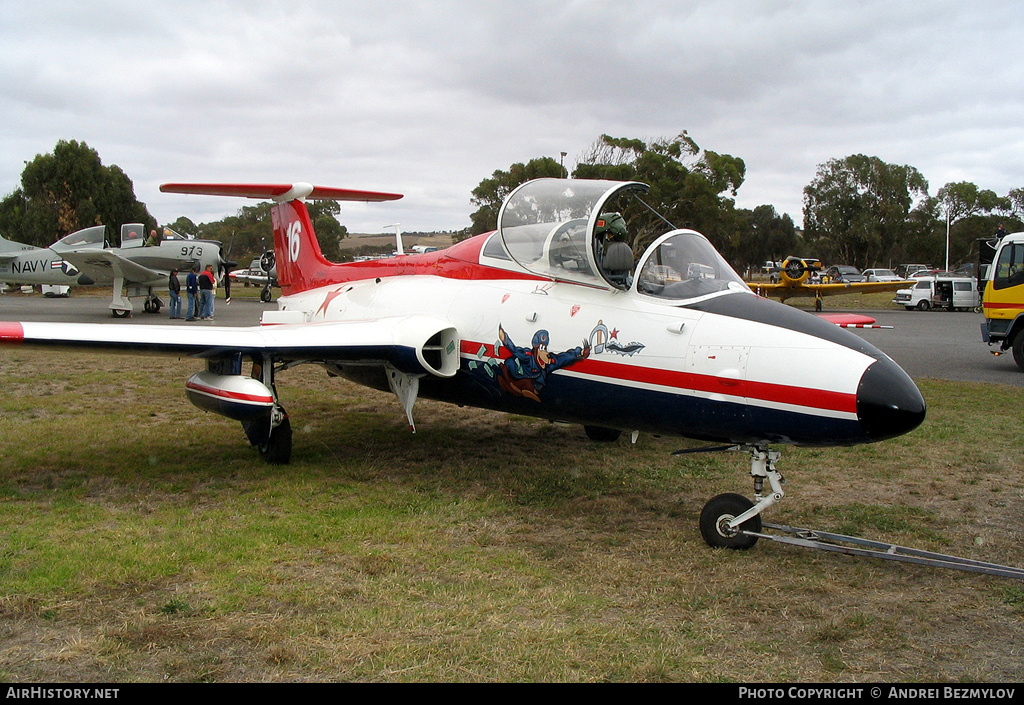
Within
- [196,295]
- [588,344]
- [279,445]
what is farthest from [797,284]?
[279,445]

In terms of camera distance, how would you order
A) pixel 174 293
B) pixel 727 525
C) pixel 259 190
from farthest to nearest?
pixel 174 293 → pixel 259 190 → pixel 727 525

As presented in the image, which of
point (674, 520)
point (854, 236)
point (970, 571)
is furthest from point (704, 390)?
point (854, 236)

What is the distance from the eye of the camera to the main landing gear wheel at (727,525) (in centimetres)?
525

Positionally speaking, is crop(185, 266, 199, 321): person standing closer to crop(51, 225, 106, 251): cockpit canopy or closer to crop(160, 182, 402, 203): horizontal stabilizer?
crop(51, 225, 106, 251): cockpit canopy

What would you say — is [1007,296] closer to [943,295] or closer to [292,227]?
[292,227]

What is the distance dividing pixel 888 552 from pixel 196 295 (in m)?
22.5

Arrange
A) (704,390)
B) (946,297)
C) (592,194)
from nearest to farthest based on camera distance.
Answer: (704,390)
(592,194)
(946,297)

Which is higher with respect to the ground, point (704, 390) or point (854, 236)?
point (854, 236)

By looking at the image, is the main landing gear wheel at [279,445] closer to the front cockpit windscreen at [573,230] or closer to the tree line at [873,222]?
the front cockpit windscreen at [573,230]

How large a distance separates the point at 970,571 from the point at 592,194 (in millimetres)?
3937

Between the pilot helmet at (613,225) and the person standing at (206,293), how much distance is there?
1952 cm

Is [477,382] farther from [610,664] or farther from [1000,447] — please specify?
[1000,447]

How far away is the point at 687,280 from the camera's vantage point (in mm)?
5703

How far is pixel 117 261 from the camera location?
23.2 m
